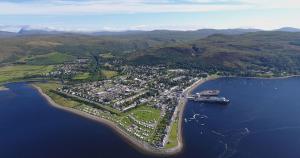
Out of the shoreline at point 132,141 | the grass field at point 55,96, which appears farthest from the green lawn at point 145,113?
the grass field at point 55,96

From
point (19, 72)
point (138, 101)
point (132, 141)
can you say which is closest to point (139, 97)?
point (138, 101)

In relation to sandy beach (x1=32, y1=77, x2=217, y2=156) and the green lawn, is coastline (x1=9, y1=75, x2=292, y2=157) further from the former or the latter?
the green lawn

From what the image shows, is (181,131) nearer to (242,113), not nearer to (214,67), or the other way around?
(242,113)

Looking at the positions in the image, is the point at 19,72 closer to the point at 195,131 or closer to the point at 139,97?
the point at 139,97

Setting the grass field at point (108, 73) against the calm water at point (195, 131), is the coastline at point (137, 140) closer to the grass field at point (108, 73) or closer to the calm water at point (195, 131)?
the calm water at point (195, 131)

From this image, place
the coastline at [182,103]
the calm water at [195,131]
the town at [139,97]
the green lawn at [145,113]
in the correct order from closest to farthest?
the calm water at [195,131]
the coastline at [182,103]
the town at [139,97]
the green lawn at [145,113]

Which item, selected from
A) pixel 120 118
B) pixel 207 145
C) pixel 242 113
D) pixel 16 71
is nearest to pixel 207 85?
pixel 242 113
